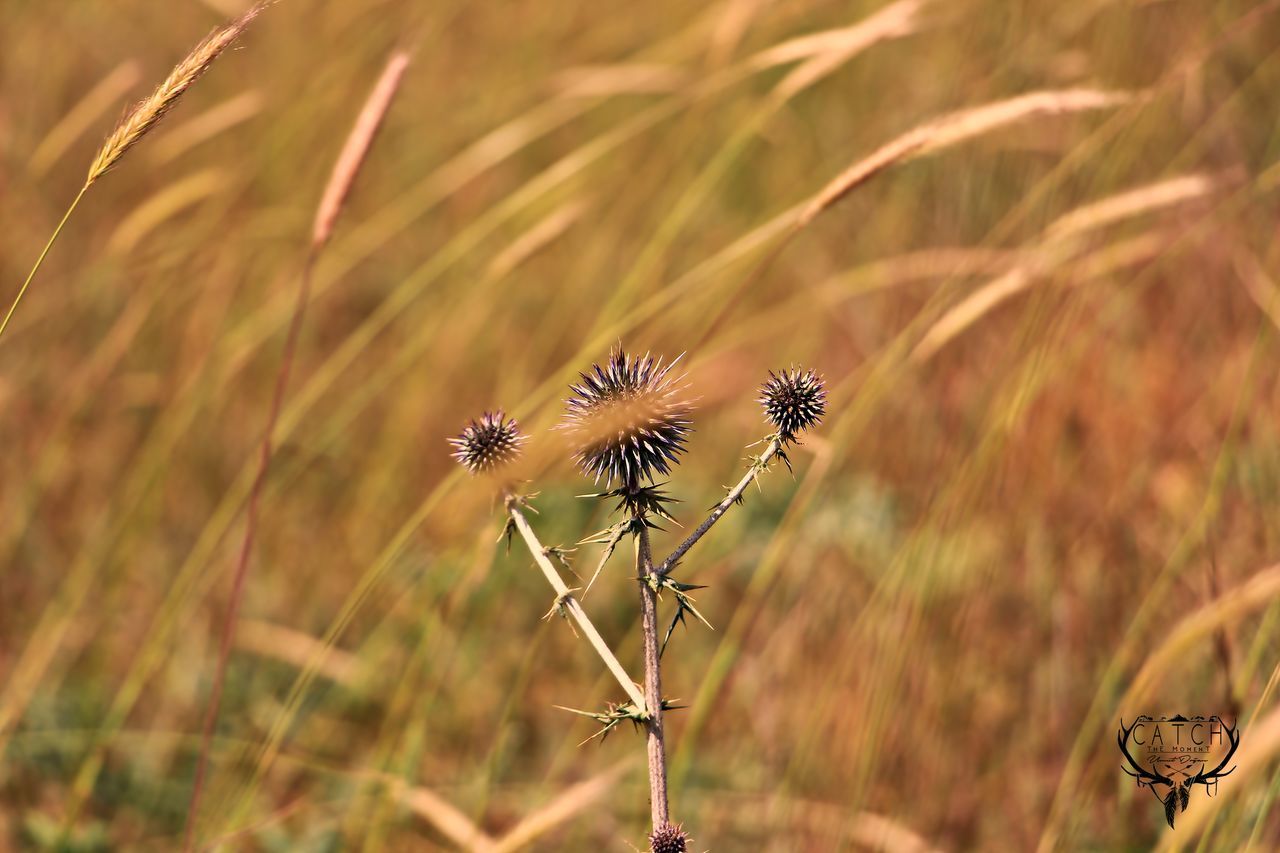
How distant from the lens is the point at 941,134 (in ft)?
4.57

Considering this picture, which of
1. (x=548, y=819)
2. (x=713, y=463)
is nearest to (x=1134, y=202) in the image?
(x=548, y=819)

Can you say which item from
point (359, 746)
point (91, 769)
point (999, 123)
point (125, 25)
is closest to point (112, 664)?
point (359, 746)

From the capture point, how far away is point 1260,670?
6.42 feet

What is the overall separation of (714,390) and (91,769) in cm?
195

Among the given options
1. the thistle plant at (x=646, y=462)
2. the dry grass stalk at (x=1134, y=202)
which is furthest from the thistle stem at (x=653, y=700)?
the dry grass stalk at (x=1134, y=202)

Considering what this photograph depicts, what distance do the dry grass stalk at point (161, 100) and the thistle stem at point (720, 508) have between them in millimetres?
773

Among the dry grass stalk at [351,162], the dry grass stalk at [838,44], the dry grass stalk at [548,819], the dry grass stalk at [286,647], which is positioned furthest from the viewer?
the dry grass stalk at [286,647]

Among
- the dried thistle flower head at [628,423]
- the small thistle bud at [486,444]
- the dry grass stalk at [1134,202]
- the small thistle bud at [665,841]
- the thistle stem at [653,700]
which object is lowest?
the small thistle bud at [665,841]

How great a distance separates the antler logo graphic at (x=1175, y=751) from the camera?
1.47 m

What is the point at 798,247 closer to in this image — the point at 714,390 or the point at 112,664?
the point at 714,390

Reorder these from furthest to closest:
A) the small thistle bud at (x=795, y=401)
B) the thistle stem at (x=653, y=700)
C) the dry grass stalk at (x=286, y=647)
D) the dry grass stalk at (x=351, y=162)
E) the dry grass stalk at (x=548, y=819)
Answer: the dry grass stalk at (x=286, y=647) < the dry grass stalk at (x=351, y=162) < the dry grass stalk at (x=548, y=819) < the small thistle bud at (x=795, y=401) < the thistle stem at (x=653, y=700)

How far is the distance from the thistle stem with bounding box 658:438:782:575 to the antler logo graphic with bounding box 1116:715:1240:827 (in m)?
0.89

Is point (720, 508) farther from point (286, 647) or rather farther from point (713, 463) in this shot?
point (713, 463)

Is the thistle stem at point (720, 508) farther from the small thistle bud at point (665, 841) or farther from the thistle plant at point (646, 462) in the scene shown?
the small thistle bud at point (665, 841)
